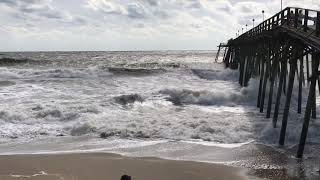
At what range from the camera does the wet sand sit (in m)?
11.0

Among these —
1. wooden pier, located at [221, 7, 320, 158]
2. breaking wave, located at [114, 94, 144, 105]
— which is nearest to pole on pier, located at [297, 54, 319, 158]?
wooden pier, located at [221, 7, 320, 158]

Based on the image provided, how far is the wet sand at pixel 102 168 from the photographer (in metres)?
11.0

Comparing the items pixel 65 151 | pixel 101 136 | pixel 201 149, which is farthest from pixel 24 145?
pixel 201 149

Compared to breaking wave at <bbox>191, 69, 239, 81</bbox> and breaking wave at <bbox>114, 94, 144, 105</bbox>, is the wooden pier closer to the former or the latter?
breaking wave at <bbox>114, 94, 144, 105</bbox>

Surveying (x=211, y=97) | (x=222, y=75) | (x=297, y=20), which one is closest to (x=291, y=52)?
(x=297, y=20)

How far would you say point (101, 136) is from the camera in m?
16.0

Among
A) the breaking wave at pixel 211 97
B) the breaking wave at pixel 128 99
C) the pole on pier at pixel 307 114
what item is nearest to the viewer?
the pole on pier at pixel 307 114

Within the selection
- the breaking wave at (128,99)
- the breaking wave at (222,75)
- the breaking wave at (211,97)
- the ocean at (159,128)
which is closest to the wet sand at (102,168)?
the ocean at (159,128)

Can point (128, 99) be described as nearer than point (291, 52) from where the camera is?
No

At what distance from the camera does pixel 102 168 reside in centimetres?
1166

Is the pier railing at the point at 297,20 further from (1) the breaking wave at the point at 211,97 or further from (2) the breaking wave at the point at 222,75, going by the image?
(2) the breaking wave at the point at 222,75

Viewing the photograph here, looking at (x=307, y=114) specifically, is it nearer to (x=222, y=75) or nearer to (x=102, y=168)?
(x=102, y=168)

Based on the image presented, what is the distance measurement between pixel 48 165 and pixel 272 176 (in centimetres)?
539

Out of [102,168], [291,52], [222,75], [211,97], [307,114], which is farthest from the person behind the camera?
[222,75]
